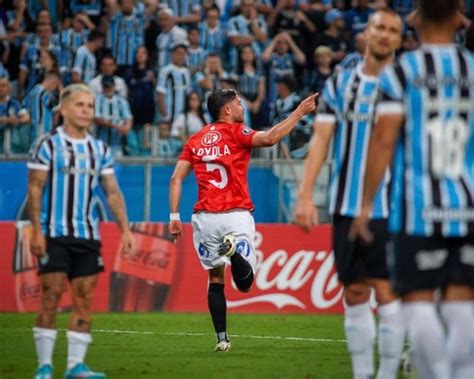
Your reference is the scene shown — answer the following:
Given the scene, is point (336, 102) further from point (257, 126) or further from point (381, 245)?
point (257, 126)

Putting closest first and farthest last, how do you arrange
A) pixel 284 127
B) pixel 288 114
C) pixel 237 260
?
1. pixel 284 127
2. pixel 237 260
3. pixel 288 114

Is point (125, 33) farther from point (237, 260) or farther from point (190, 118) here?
point (237, 260)

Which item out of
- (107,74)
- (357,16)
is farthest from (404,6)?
(107,74)

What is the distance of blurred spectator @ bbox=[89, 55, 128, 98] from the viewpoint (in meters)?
19.3

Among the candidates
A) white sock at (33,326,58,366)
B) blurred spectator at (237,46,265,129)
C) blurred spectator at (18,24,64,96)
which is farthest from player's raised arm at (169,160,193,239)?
blurred spectator at (18,24,64,96)

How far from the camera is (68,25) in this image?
21672 millimetres

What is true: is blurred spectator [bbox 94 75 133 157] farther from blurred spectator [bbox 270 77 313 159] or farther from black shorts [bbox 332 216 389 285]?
black shorts [bbox 332 216 389 285]

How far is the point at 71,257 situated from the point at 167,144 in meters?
9.05

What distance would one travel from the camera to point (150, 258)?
17.7m

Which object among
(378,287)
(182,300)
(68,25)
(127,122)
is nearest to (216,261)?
(378,287)

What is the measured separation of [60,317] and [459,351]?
10.8 meters

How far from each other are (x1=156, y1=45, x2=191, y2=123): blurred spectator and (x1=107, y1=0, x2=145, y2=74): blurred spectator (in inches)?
46.9

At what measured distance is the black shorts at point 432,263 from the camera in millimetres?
6258

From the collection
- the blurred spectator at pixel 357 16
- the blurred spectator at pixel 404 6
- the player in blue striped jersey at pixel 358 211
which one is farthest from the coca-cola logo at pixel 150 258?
the player in blue striped jersey at pixel 358 211
